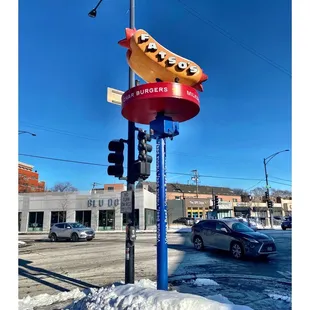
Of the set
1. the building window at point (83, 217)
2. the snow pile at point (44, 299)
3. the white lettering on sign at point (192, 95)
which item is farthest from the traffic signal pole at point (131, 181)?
the building window at point (83, 217)

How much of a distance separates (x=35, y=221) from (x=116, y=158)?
138 feet

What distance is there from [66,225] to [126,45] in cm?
2138

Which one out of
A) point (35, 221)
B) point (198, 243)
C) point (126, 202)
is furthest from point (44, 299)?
point (35, 221)

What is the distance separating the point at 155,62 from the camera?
5629mm

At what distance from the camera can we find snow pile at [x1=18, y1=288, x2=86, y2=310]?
19.9ft

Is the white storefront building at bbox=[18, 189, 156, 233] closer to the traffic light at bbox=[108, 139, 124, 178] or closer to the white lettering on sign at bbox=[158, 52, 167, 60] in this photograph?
the traffic light at bbox=[108, 139, 124, 178]

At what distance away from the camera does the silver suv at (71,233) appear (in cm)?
2334

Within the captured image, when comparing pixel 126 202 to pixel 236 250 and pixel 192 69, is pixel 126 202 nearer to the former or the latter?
pixel 192 69

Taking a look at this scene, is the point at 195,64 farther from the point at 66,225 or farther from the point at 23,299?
the point at 66,225

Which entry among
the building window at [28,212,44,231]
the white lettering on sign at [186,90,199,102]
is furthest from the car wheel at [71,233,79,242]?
the building window at [28,212,44,231]

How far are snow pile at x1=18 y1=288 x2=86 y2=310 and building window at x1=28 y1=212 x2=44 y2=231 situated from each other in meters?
40.6

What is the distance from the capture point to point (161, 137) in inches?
241

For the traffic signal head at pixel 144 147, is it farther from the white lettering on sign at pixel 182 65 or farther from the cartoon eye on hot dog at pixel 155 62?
the white lettering on sign at pixel 182 65

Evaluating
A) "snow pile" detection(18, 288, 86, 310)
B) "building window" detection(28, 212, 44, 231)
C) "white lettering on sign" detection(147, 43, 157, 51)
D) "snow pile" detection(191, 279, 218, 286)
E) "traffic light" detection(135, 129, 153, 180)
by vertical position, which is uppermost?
"white lettering on sign" detection(147, 43, 157, 51)
